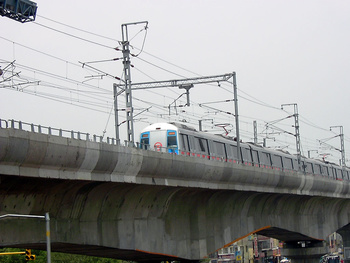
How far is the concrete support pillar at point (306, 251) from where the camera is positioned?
2462 inches

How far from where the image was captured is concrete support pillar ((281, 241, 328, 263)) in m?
62.5

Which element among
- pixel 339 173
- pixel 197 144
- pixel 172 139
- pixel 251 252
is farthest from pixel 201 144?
pixel 251 252

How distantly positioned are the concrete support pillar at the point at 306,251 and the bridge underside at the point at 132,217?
42.2ft

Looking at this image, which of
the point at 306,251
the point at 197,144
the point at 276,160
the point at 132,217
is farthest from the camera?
the point at 306,251

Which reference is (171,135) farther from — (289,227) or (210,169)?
(289,227)

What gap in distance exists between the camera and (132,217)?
3092 centimetres

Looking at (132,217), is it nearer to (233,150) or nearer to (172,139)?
(172,139)

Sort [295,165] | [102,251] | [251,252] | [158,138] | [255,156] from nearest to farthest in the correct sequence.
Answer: [102,251] < [158,138] < [255,156] < [295,165] < [251,252]

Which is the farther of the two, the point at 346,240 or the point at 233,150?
the point at 346,240

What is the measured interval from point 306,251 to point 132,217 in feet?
116

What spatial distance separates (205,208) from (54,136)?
56.8 ft

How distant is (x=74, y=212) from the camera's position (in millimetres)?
26281

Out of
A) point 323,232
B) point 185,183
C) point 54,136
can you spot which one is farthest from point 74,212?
point 323,232

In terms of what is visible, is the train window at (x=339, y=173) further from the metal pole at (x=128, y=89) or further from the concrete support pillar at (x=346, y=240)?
the metal pole at (x=128, y=89)
